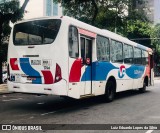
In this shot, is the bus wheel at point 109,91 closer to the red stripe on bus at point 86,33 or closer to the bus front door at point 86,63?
the bus front door at point 86,63

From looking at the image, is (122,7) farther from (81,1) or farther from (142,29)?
(142,29)

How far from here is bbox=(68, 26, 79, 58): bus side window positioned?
10.4 m

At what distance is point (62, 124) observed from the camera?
838 cm

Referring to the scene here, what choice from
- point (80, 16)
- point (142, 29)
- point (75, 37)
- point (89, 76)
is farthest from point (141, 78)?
point (142, 29)

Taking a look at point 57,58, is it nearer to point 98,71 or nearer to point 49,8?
point 98,71

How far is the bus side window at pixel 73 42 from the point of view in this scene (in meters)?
10.4

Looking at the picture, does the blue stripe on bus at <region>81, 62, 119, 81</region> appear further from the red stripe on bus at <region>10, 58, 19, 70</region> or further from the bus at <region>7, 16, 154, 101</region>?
the red stripe on bus at <region>10, 58, 19, 70</region>

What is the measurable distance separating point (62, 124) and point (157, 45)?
50.5 metres

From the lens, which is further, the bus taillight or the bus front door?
the bus front door

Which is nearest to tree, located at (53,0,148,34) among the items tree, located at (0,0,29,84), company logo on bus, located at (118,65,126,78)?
tree, located at (0,0,29,84)

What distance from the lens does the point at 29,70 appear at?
34.4ft

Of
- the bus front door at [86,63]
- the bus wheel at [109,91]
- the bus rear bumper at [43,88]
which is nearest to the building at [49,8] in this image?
the bus wheel at [109,91]

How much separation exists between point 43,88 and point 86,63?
2.07 m

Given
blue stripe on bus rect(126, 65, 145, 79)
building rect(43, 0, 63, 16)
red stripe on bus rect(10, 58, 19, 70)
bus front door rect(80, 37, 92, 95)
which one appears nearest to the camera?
red stripe on bus rect(10, 58, 19, 70)
